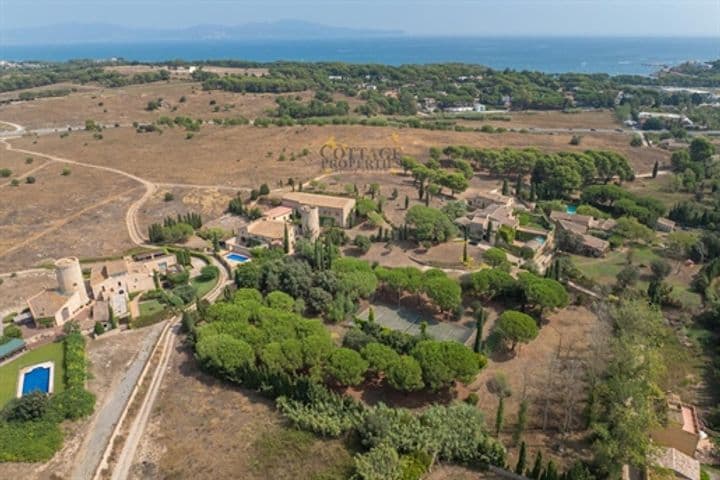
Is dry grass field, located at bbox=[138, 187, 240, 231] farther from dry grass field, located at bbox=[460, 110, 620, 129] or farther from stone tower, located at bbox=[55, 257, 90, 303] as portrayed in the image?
dry grass field, located at bbox=[460, 110, 620, 129]

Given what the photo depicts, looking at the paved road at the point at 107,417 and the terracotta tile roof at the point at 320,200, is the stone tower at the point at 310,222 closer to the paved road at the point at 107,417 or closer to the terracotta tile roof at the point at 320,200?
the terracotta tile roof at the point at 320,200

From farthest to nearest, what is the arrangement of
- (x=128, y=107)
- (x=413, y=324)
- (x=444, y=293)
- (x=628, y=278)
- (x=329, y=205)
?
(x=128, y=107) → (x=329, y=205) → (x=628, y=278) → (x=413, y=324) → (x=444, y=293)

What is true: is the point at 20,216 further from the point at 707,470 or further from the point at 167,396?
the point at 707,470

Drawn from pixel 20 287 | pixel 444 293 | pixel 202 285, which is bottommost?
pixel 202 285

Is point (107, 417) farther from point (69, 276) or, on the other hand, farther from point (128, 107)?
point (128, 107)

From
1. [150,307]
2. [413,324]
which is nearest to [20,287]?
[150,307]

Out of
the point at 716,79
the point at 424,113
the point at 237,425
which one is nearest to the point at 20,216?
the point at 237,425

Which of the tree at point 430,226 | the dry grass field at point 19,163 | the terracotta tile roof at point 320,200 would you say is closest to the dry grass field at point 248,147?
the dry grass field at point 19,163
